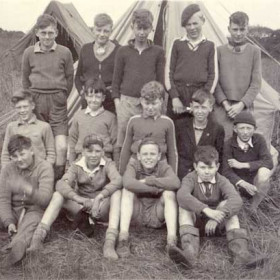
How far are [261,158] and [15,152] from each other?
6.66ft

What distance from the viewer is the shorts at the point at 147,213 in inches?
150

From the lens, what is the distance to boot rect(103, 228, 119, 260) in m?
3.36

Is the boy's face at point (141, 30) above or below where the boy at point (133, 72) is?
above

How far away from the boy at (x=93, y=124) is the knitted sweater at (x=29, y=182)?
0.42 m

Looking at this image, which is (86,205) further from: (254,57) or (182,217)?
(254,57)

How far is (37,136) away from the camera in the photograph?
419 cm

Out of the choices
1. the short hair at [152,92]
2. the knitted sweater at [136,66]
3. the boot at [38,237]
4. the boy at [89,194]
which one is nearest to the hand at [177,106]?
the knitted sweater at [136,66]

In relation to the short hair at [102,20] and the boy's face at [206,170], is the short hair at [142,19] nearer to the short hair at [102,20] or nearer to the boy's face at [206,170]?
the short hair at [102,20]

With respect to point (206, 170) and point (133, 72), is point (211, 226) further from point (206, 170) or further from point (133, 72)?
point (133, 72)

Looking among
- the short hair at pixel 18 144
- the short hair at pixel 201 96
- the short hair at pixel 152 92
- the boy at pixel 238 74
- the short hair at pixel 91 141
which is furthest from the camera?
the boy at pixel 238 74

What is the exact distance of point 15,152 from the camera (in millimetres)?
3719

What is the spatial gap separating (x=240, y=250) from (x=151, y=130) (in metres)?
1.21

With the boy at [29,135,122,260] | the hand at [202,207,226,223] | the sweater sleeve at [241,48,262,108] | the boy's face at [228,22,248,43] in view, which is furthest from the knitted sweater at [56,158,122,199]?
the boy's face at [228,22,248,43]

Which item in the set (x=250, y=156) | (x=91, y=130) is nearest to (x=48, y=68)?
(x=91, y=130)
